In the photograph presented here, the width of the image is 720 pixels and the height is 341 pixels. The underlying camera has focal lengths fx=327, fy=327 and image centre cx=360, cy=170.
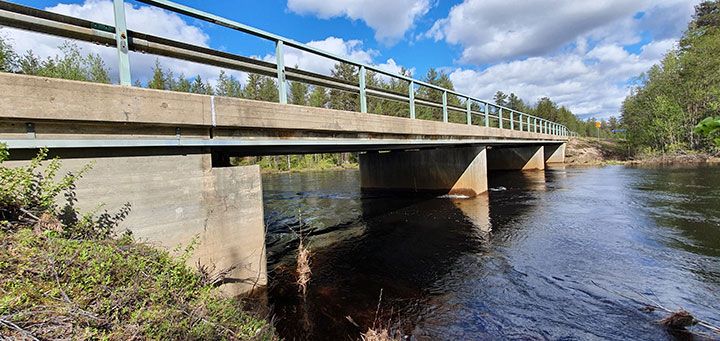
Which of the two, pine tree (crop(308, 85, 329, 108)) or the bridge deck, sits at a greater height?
pine tree (crop(308, 85, 329, 108))

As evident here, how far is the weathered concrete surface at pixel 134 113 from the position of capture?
3.17 meters

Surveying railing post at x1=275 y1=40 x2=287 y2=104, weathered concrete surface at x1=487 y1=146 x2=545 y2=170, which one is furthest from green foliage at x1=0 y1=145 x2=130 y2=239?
weathered concrete surface at x1=487 y1=146 x2=545 y2=170

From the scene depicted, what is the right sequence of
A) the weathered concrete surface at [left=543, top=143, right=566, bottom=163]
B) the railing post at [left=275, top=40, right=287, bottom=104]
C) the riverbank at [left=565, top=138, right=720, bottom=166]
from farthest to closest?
the weathered concrete surface at [left=543, top=143, right=566, bottom=163]
the riverbank at [left=565, top=138, right=720, bottom=166]
the railing post at [left=275, top=40, right=287, bottom=104]

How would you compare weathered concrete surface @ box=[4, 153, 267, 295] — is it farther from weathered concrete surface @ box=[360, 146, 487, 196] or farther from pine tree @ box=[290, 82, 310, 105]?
pine tree @ box=[290, 82, 310, 105]

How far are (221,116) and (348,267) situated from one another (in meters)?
3.95

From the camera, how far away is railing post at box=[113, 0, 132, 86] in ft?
12.7

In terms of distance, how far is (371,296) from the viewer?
5367mm

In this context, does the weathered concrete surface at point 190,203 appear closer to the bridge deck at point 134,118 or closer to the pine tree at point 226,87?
the bridge deck at point 134,118

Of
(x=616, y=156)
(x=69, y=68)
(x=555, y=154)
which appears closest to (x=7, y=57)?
(x=69, y=68)

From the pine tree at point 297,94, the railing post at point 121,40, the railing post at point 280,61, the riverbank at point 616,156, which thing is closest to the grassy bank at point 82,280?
the railing post at point 121,40

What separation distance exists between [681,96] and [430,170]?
3557 cm

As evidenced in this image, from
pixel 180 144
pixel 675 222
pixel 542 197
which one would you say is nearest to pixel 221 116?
pixel 180 144

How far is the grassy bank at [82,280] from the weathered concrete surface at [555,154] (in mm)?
41212

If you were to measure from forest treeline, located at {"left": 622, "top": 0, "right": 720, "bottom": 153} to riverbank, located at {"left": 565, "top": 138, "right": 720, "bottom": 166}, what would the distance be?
5.00ft
